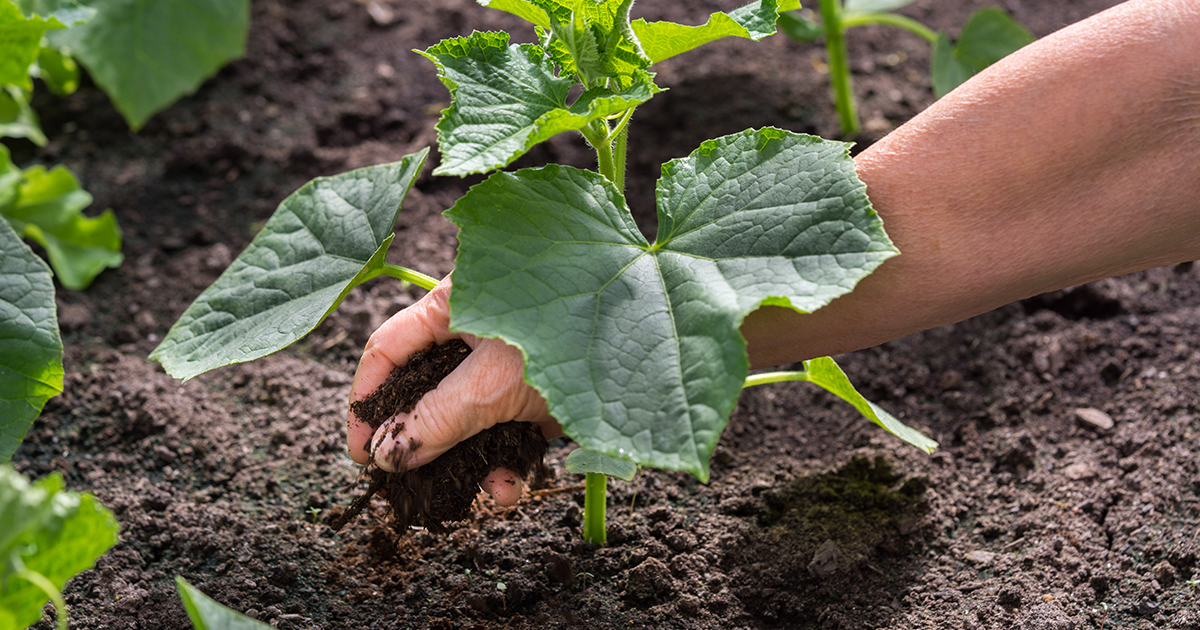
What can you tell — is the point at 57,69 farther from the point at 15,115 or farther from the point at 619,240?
the point at 619,240

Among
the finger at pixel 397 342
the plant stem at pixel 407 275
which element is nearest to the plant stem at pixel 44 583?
the finger at pixel 397 342

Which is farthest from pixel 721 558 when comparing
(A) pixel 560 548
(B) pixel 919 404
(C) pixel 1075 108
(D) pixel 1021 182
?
(C) pixel 1075 108

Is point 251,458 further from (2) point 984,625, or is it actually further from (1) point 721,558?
(2) point 984,625

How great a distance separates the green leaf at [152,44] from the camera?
10.1 ft

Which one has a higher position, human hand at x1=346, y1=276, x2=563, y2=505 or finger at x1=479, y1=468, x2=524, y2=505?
human hand at x1=346, y1=276, x2=563, y2=505

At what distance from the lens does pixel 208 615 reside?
1.37 meters

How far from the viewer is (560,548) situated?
89.8 inches

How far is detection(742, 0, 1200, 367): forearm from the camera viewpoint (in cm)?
171

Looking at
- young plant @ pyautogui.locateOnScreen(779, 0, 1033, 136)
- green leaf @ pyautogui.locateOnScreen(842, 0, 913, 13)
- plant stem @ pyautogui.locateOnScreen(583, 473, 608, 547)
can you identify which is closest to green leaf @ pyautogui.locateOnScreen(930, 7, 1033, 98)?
young plant @ pyautogui.locateOnScreen(779, 0, 1033, 136)

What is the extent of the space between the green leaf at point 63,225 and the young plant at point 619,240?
1.44 metres

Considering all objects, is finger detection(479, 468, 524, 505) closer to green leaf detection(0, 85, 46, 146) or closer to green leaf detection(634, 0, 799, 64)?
green leaf detection(634, 0, 799, 64)

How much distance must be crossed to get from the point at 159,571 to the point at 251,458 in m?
0.41

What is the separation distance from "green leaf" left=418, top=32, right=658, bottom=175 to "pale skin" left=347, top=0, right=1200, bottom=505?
0.40 m

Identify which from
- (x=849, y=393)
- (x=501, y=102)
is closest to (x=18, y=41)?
(x=501, y=102)
